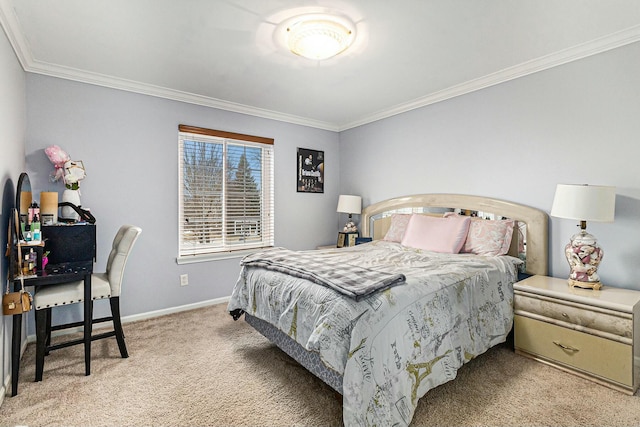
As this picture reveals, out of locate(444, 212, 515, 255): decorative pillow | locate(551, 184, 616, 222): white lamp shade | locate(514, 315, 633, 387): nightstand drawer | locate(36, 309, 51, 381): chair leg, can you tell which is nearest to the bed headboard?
locate(444, 212, 515, 255): decorative pillow

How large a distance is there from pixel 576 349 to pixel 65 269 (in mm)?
3668

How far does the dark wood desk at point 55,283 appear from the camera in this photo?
6.53 ft

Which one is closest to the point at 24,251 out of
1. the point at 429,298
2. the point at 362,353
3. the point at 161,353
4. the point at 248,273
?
the point at 161,353

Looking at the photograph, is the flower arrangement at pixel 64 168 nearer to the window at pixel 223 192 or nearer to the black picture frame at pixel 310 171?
the window at pixel 223 192

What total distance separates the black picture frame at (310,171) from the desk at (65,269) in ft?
8.49

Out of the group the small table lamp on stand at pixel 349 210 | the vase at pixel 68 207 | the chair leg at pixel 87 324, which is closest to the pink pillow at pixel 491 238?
the small table lamp on stand at pixel 349 210

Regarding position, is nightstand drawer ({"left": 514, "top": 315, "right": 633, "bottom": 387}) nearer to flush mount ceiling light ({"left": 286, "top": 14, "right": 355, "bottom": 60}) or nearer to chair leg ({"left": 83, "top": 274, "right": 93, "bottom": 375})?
flush mount ceiling light ({"left": 286, "top": 14, "right": 355, "bottom": 60})

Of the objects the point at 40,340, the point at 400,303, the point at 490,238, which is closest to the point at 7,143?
the point at 40,340

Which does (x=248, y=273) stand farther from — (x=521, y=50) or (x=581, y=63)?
(x=581, y=63)

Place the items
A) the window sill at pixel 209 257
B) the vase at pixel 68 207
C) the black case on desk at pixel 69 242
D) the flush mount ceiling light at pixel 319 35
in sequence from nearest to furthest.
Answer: the flush mount ceiling light at pixel 319 35 → the black case on desk at pixel 69 242 → the vase at pixel 68 207 → the window sill at pixel 209 257

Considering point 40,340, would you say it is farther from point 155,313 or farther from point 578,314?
point 578,314

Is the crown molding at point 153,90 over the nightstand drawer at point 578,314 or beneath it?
over

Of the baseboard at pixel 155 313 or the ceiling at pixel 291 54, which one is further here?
the baseboard at pixel 155 313

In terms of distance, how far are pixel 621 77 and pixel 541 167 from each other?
0.82 metres
